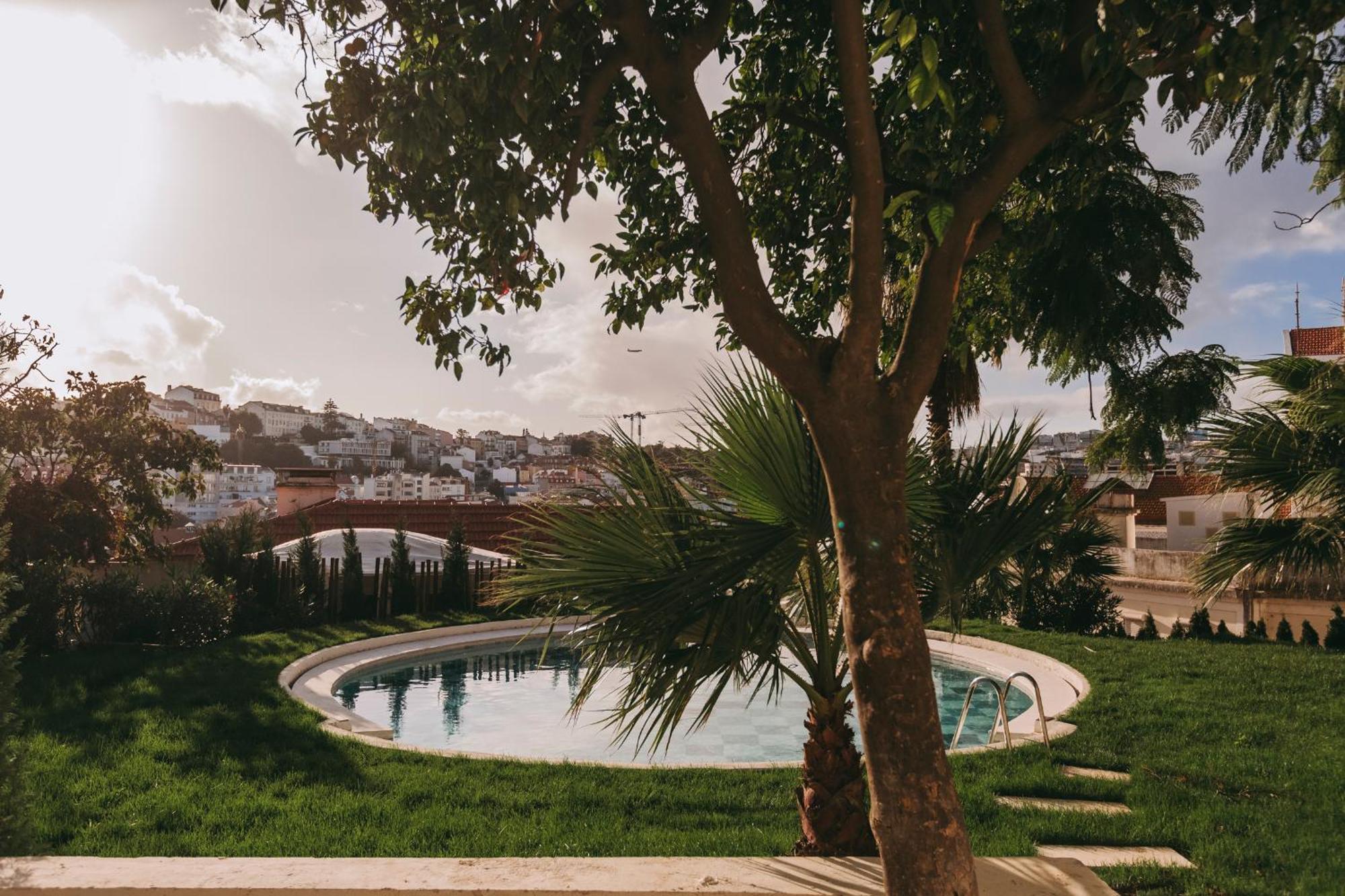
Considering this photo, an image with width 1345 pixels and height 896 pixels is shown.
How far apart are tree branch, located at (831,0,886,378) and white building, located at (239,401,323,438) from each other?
528ft

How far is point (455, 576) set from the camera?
1698 centimetres

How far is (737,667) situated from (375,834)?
8.25 ft

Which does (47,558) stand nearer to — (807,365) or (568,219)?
(568,219)

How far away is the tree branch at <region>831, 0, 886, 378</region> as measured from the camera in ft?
10.2

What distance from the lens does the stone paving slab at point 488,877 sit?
3.22 meters

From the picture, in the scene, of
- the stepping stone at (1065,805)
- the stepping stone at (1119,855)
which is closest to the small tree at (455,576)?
the stepping stone at (1065,805)

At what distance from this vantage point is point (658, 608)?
3.62m

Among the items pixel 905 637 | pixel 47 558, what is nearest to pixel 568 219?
pixel 905 637

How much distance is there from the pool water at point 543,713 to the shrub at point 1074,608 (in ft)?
7.65

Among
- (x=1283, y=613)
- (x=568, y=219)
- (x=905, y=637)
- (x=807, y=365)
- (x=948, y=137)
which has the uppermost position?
(x=948, y=137)

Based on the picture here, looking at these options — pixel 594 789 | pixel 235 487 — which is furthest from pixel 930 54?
pixel 235 487

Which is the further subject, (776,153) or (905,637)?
(776,153)

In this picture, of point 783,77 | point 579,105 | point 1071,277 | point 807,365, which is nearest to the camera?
point 807,365

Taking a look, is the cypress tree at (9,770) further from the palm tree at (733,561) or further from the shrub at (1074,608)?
the shrub at (1074,608)
